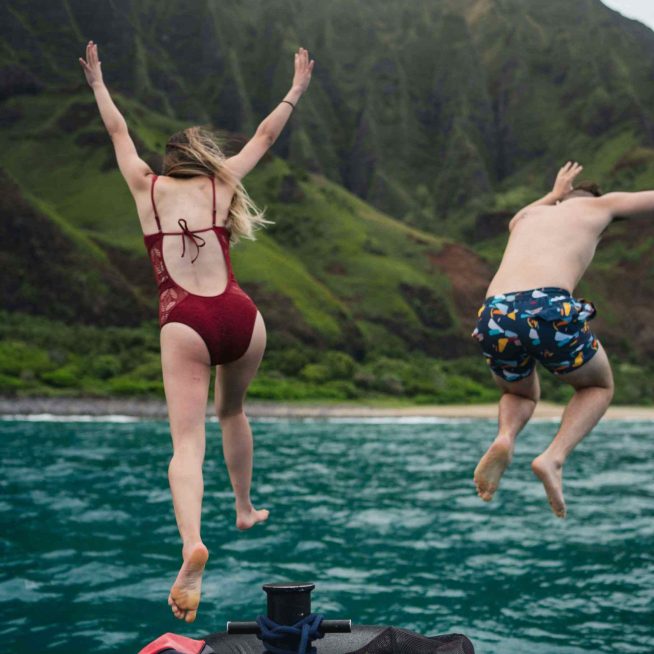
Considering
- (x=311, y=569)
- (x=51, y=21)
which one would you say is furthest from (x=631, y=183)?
(x=311, y=569)

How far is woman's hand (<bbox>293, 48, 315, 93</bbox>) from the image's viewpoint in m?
6.07

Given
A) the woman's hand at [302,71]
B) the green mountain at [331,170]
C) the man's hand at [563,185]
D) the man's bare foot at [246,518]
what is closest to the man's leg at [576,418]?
the man's hand at [563,185]

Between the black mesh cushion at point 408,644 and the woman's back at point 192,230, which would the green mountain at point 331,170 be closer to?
the woman's back at point 192,230

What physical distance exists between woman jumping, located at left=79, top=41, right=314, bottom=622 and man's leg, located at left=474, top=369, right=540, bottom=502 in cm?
171

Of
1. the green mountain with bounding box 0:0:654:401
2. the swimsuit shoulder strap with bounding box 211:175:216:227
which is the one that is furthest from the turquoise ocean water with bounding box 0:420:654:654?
the green mountain with bounding box 0:0:654:401

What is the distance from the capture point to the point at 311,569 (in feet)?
52.7

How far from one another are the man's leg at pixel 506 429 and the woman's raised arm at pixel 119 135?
9.69 ft

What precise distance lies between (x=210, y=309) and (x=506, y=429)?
258 centimetres

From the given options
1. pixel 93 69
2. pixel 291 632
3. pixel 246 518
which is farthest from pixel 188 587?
pixel 93 69

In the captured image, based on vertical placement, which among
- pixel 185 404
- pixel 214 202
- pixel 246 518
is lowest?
pixel 246 518

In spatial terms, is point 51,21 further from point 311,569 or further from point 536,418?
point 311,569

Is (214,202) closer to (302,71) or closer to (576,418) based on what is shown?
(302,71)

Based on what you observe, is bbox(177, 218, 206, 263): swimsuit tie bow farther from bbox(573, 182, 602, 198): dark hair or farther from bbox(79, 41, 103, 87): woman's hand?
bbox(573, 182, 602, 198): dark hair

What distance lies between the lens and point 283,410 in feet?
210
